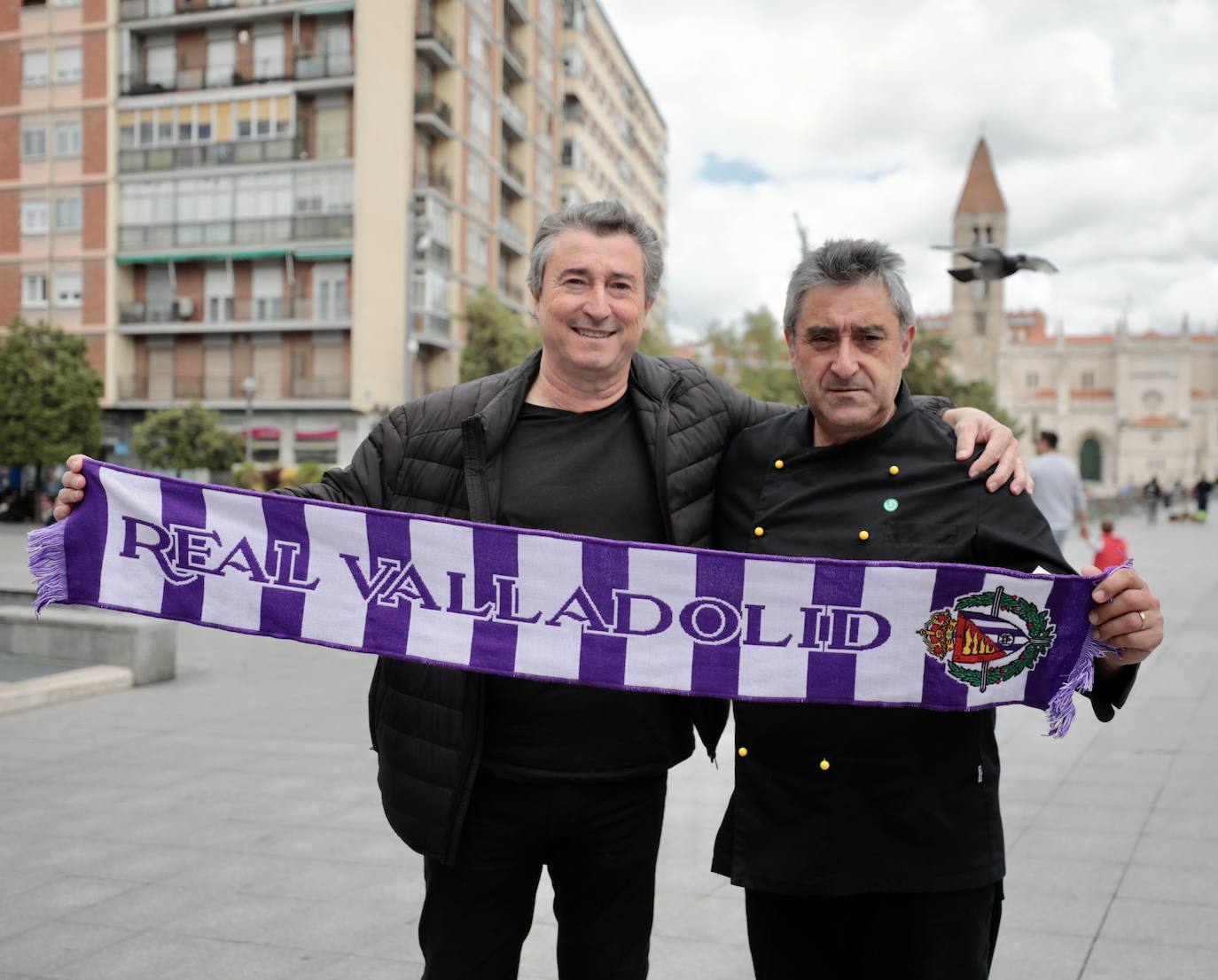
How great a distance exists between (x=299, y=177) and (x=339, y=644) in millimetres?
38930

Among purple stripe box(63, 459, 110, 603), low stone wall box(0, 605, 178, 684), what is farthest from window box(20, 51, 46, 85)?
purple stripe box(63, 459, 110, 603)

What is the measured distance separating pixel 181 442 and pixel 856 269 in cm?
3221

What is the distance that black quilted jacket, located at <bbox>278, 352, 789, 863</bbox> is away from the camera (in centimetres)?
286

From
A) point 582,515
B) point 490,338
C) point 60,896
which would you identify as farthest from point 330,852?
point 490,338

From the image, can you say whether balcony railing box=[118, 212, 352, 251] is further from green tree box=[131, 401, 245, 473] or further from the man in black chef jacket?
the man in black chef jacket

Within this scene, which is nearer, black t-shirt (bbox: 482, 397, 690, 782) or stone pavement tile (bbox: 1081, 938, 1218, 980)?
black t-shirt (bbox: 482, 397, 690, 782)

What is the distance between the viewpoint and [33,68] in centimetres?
4238

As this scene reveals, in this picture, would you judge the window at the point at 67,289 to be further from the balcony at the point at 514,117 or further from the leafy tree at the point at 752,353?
the leafy tree at the point at 752,353

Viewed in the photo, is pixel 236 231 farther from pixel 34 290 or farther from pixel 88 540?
pixel 88 540

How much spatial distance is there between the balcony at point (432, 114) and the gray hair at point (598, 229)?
40.6 meters

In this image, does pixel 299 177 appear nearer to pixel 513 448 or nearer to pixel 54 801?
pixel 54 801

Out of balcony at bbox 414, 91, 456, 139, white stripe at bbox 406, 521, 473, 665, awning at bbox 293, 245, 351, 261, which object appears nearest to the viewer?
white stripe at bbox 406, 521, 473, 665

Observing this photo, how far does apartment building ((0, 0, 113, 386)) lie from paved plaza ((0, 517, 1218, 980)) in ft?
122

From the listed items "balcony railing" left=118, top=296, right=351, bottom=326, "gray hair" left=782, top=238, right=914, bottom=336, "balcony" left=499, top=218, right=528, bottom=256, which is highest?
"balcony" left=499, top=218, right=528, bottom=256
